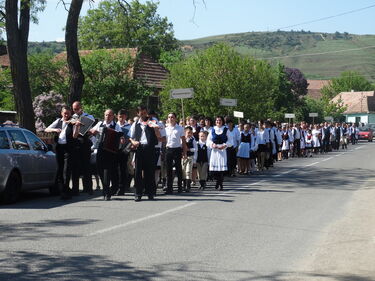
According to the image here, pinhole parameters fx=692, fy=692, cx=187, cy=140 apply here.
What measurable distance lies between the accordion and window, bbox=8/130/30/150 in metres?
1.56

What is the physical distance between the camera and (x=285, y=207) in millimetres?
13414

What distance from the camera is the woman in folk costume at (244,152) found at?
76.2 feet

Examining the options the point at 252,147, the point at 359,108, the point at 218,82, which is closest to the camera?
the point at 252,147

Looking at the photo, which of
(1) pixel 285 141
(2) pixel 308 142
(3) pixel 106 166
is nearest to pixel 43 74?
(1) pixel 285 141

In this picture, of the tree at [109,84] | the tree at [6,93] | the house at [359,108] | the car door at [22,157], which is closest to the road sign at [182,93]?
the car door at [22,157]

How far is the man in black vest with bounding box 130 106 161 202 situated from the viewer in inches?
568

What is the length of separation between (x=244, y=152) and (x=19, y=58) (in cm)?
802

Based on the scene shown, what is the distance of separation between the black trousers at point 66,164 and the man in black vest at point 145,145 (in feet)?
4.32

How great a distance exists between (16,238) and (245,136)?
14.9 m

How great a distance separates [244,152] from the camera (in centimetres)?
2327

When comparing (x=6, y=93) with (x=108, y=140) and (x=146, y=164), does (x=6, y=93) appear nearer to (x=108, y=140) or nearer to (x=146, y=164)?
(x=108, y=140)

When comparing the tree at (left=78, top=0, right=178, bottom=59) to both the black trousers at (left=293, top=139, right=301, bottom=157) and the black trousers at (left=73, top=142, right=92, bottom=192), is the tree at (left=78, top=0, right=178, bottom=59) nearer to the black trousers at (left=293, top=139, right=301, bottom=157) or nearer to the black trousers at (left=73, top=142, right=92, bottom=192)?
the black trousers at (left=293, top=139, right=301, bottom=157)

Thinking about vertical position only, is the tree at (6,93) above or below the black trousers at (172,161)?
above

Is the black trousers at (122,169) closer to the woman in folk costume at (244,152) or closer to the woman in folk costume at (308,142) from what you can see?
the woman in folk costume at (244,152)
